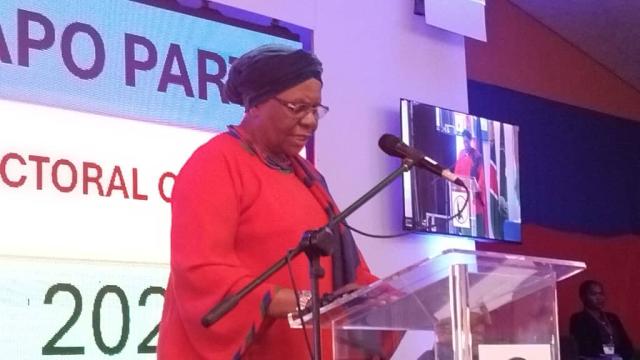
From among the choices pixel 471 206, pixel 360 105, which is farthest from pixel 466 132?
pixel 360 105

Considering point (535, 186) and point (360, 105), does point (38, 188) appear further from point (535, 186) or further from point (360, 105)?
point (535, 186)

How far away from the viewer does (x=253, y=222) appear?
1.97 meters

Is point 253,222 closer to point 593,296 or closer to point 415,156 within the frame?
point 415,156

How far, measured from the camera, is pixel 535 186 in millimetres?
6574

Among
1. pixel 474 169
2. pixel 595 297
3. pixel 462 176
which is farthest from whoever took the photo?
pixel 595 297

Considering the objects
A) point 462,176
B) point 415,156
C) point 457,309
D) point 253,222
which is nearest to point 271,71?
point 253,222

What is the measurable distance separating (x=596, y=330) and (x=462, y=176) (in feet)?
7.41

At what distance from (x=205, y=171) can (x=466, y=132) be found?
311 centimetres

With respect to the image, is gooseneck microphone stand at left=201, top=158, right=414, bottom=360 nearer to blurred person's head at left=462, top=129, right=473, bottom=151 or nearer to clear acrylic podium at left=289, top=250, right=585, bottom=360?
clear acrylic podium at left=289, top=250, right=585, bottom=360

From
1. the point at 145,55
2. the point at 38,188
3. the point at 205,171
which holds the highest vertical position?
the point at 145,55

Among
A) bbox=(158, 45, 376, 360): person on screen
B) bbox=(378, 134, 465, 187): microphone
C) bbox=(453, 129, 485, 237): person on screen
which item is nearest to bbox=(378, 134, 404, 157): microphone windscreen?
bbox=(378, 134, 465, 187): microphone

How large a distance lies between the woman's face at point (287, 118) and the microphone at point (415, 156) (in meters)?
0.29

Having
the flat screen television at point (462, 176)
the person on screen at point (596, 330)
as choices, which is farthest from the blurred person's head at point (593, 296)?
the flat screen television at point (462, 176)

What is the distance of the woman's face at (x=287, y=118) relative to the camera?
2.07 m
